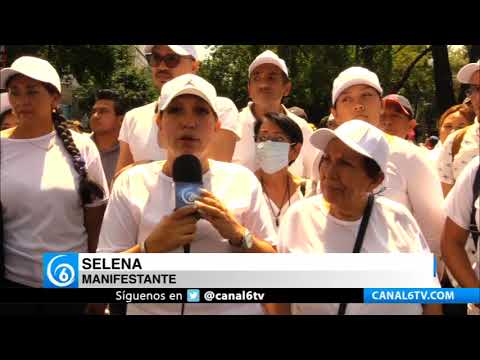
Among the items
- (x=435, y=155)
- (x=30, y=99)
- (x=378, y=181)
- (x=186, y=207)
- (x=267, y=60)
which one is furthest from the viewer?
(x=435, y=155)

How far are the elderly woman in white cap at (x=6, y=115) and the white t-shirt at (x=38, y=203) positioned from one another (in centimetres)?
14

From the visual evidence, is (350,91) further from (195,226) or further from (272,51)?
(195,226)

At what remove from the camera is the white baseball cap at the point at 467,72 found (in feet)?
7.30

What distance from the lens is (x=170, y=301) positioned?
2.16m

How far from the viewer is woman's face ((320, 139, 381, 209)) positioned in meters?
2.08

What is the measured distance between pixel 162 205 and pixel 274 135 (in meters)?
0.63

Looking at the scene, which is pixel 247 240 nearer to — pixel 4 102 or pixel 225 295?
pixel 225 295

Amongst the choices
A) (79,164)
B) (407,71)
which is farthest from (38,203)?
(407,71)

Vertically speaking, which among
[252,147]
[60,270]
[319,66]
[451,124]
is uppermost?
[319,66]

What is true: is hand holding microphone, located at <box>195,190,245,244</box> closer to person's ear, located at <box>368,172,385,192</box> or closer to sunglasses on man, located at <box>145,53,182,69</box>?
person's ear, located at <box>368,172,385,192</box>

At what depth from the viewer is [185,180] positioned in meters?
2.00

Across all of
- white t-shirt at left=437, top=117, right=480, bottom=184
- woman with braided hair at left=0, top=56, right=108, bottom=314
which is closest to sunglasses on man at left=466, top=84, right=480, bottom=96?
white t-shirt at left=437, top=117, right=480, bottom=184
